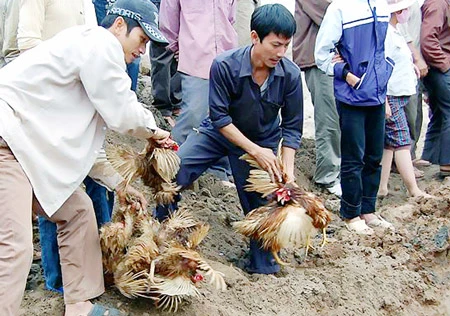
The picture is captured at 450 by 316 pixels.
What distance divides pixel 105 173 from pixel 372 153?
2.70m

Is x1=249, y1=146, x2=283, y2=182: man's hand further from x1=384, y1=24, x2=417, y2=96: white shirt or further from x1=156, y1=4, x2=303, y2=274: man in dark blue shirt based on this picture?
x1=384, y1=24, x2=417, y2=96: white shirt

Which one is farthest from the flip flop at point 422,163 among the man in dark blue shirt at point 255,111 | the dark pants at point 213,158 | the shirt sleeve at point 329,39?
the dark pants at point 213,158

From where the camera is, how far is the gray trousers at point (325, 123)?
752 centimetres

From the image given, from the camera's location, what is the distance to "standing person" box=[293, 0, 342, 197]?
7504mm

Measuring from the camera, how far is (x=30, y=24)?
5070mm

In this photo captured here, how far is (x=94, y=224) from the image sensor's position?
4.21m

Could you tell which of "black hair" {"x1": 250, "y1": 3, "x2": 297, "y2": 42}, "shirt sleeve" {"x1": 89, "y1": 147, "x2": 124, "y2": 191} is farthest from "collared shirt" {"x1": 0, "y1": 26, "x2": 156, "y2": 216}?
"black hair" {"x1": 250, "y1": 3, "x2": 297, "y2": 42}

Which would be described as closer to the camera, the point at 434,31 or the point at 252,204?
the point at 252,204

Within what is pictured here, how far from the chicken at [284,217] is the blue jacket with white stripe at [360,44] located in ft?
4.80

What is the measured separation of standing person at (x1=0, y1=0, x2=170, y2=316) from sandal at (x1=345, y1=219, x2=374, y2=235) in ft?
9.22

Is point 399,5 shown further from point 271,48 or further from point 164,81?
point 164,81

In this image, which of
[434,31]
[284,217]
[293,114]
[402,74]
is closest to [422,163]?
[434,31]

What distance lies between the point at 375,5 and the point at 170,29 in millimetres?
1923

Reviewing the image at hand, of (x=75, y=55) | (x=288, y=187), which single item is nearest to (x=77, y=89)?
(x=75, y=55)
